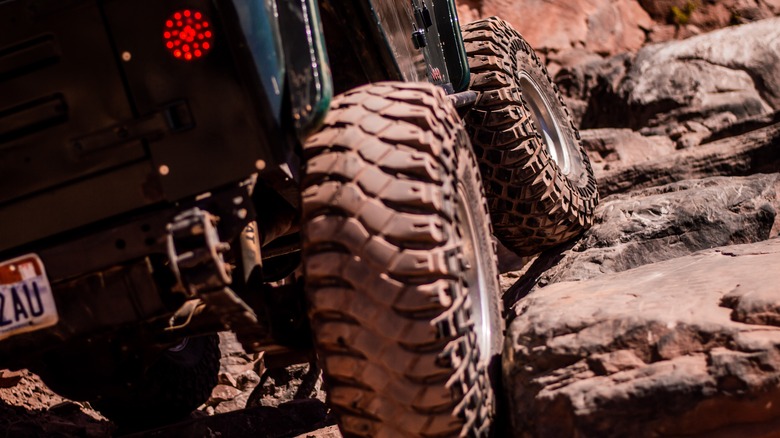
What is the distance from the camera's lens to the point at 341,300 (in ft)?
7.95

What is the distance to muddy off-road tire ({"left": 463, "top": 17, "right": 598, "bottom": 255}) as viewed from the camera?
4.46m

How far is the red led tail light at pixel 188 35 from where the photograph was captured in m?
2.54

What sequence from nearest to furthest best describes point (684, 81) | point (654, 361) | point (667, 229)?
1. point (654, 361)
2. point (667, 229)
3. point (684, 81)

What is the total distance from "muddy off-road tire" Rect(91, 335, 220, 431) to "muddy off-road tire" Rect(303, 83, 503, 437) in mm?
1971

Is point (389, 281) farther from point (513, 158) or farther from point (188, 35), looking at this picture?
point (513, 158)

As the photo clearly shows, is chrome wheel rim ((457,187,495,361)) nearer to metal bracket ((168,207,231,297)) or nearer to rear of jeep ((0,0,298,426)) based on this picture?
rear of jeep ((0,0,298,426))

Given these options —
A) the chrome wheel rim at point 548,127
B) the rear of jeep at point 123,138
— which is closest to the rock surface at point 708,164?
the chrome wheel rim at point 548,127

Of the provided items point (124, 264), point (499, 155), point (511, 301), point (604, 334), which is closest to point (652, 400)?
point (604, 334)

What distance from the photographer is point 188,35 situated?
2.55 metres

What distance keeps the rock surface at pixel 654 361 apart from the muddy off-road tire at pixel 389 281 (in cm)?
21

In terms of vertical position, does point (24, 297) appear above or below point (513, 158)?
above

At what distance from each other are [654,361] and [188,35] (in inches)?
61.9

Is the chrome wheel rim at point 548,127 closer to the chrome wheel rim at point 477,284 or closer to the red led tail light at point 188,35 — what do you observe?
the chrome wheel rim at point 477,284

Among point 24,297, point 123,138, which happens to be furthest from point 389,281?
point 24,297
